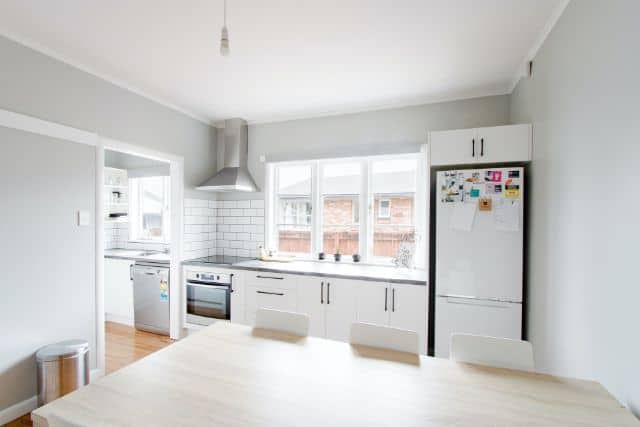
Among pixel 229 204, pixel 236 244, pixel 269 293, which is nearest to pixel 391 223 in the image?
pixel 269 293

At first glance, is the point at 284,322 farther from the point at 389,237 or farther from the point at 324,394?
the point at 389,237

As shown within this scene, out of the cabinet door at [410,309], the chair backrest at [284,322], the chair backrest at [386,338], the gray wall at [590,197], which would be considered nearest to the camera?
the gray wall at [590,197]

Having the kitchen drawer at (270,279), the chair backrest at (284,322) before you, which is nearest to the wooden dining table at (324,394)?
the chair backrest at (284,322)

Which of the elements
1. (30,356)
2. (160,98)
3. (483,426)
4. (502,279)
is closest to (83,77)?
(160,98)

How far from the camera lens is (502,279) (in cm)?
228

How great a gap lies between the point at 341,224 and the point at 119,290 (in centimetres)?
296

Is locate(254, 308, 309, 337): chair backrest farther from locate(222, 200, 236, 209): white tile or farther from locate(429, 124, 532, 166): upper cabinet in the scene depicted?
locate(222, 200, 236, 209): white tile

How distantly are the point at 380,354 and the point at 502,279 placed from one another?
1411 millimetres

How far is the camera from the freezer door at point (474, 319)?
2.27m

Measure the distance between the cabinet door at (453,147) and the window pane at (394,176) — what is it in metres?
0.77

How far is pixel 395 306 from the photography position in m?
2.60

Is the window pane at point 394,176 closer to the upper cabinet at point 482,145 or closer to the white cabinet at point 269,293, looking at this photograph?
the upper cabinet at point 482,145

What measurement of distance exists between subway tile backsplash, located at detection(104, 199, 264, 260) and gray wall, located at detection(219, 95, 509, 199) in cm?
17

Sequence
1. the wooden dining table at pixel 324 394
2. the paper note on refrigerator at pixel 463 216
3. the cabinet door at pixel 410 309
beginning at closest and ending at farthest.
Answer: the wooden dining table at pixel 324 394, the paper note on refrigerator at pixel 463 216, the cabinet door at pixel 410 309
